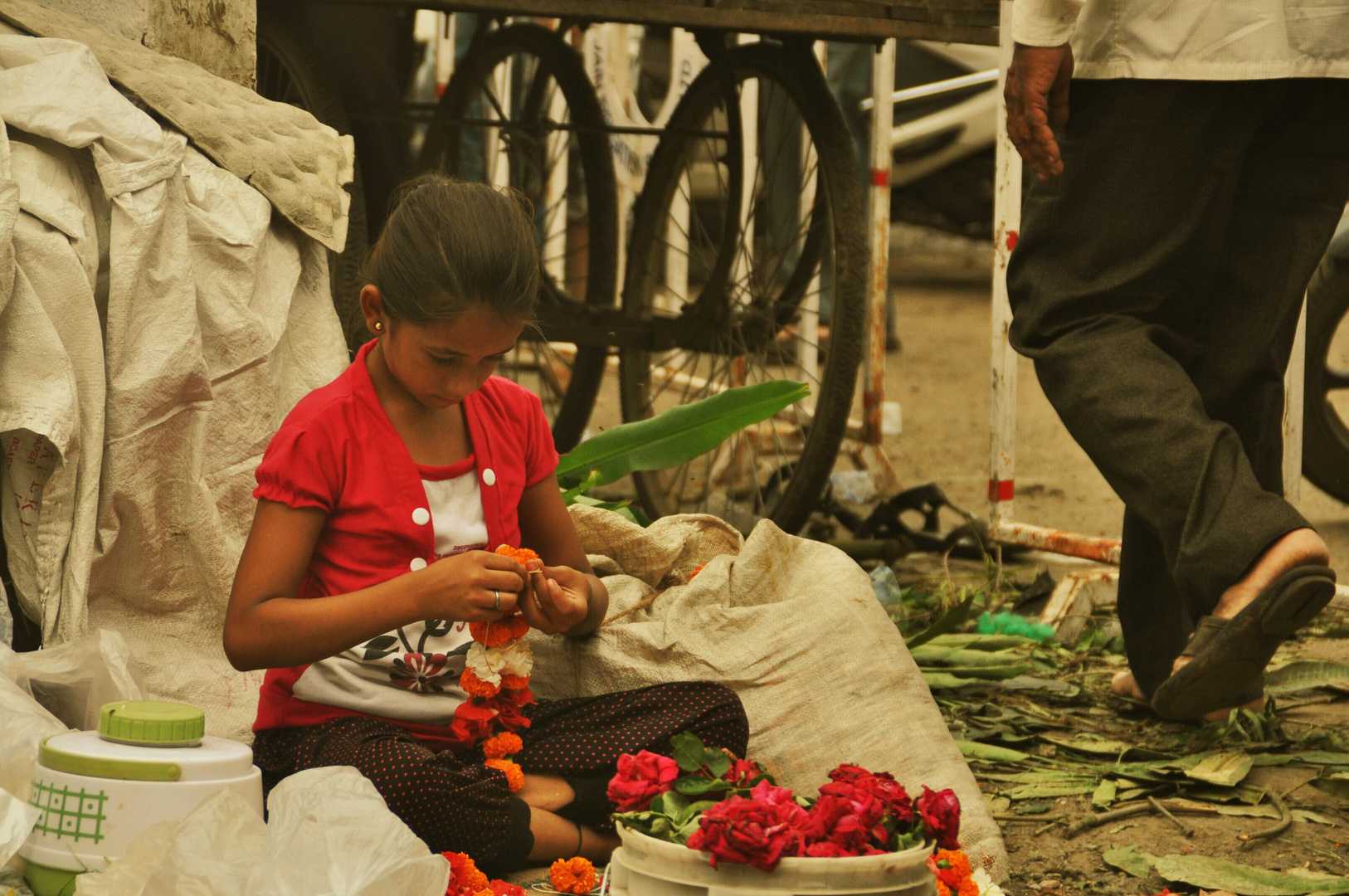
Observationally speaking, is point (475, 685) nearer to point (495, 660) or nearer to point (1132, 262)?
point (495, 660)

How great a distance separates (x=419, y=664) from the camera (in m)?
1.83

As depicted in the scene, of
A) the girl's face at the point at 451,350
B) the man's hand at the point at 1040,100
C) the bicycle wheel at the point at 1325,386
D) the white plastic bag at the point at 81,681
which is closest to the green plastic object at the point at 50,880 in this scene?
the white plastic bag at the point at 81,681

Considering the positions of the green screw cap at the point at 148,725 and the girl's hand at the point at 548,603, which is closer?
the green screw cap at the point at 148,725

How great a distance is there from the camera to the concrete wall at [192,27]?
2.38 m

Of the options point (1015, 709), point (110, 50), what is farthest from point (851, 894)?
point (110, 50)

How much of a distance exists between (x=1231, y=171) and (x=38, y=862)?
1758 mm

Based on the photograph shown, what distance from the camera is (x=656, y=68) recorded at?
8.71m

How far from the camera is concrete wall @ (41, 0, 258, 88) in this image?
7.81 feet

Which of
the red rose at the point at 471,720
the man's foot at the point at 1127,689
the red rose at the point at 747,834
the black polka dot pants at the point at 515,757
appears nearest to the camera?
the red rose at the point at 747,834

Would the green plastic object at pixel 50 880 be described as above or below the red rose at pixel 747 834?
below

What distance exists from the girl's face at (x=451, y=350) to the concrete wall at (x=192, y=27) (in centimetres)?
94

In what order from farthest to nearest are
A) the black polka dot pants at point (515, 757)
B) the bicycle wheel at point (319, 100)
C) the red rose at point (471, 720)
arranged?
1. the bicycle wheel at point (319, 100)
2. the red rose at point (471, 720)
3. the black polka dot pants at point (515, 757)

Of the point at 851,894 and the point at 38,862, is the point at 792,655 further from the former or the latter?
the point at 38,862

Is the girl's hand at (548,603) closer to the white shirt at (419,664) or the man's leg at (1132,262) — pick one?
the white shirt at (419,664)
